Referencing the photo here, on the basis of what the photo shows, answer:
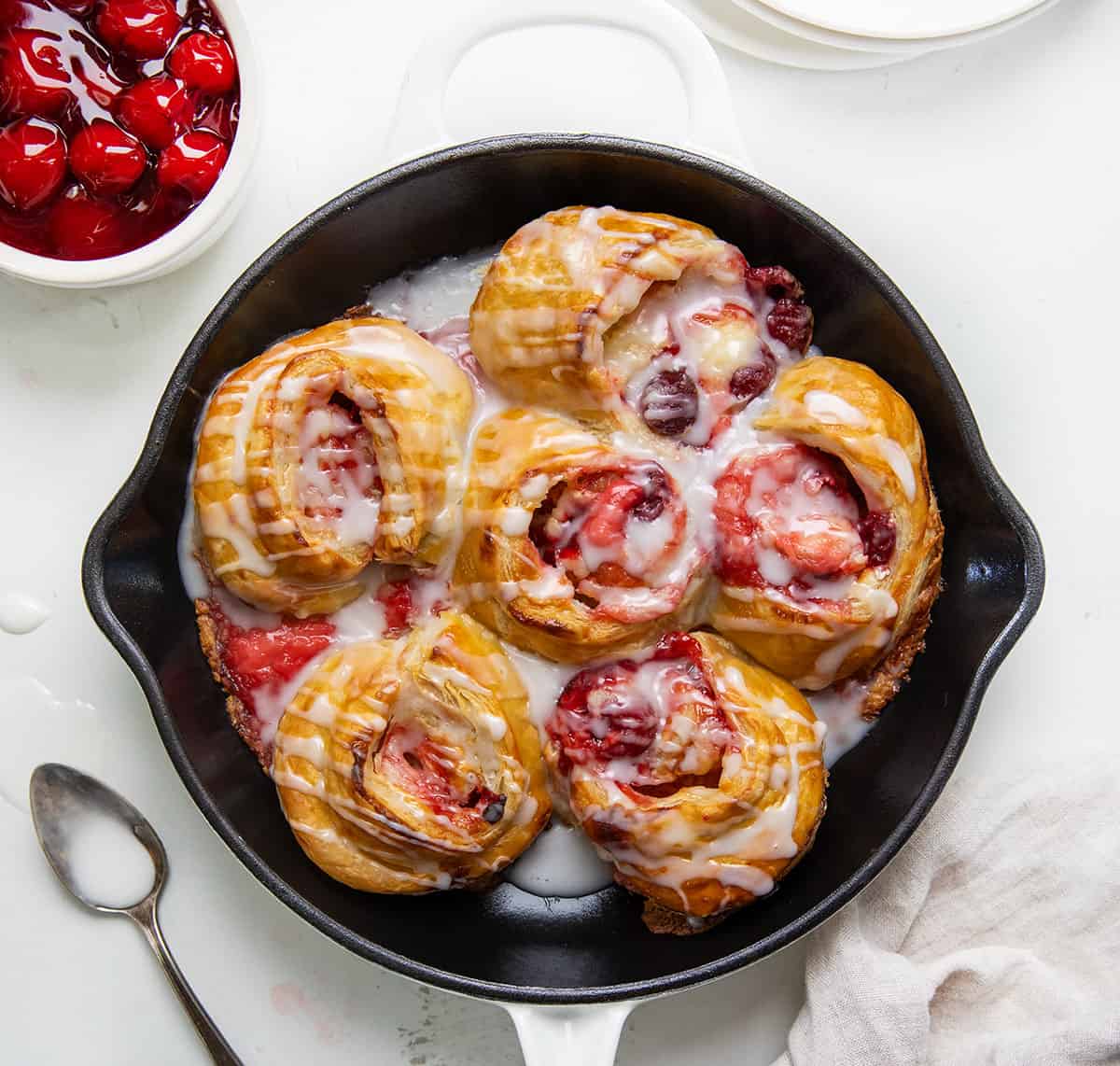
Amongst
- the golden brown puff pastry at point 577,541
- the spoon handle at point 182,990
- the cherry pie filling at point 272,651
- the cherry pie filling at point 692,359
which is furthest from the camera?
the spoon handle at point 182,990

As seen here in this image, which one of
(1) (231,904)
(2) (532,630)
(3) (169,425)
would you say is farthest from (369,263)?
(1) (231,904)

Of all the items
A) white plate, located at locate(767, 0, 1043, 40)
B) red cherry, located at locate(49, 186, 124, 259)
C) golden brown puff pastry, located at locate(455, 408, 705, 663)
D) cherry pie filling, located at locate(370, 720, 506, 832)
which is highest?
white plate, located at locate(767, 0, 1043, 40)

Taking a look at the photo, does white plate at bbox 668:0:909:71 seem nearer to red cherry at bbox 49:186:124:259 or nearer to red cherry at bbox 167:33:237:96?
red cherry at bbox 167:33:237:96

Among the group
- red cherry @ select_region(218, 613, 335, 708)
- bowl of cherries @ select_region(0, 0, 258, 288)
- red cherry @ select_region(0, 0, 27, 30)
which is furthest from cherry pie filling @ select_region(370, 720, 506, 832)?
red cherry @ select_region(0, 0, 27, 30)

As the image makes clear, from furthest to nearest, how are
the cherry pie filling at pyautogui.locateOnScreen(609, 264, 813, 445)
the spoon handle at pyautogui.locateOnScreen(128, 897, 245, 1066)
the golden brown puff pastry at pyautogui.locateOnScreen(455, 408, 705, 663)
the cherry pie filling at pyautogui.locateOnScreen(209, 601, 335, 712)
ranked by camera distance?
the spoon handle at pyautogui.locateOnScreen(128, 897, 245, 1066)
the cherry pie filling at pyautogui.locateOnScreen(209, 601, 335, 712)
the cherry pie filling at pyautogui.locateOnScreen(609, 264, 813, 445)
the golden brown puff pastry at pyautogui.locateOnScreen(455, 408, 705, 663)

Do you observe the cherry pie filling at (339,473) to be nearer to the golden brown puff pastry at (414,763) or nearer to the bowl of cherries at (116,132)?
the golden brown puff pastry at (414,763)

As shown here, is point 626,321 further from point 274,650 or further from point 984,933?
point 984,933

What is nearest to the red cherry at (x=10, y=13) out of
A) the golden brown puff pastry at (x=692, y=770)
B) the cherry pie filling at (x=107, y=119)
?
the cherry pie filling at (x=107, y=119)
